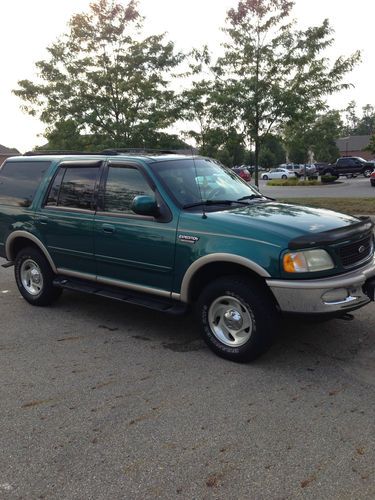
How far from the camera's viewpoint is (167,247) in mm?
4465

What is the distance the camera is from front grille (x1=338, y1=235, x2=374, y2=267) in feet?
13.3

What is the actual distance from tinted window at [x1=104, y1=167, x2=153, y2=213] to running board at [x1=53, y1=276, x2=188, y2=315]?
33.4 inches

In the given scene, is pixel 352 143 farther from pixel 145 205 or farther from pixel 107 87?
pixel 145 205

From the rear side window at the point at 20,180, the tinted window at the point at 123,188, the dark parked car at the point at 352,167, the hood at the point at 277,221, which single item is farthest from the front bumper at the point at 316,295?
the dark parked car at the point at 352,167

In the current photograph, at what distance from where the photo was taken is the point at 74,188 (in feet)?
17.8

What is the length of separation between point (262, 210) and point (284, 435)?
84.1 inches

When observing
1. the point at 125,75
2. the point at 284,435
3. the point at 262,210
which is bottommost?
the point at 284,435

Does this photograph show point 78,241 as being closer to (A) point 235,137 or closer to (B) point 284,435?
(B) point 284,435

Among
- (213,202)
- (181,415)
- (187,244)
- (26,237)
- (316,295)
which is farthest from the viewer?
(26,237)

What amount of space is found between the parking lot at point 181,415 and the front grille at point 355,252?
0.84m

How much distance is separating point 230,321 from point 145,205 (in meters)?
1.31

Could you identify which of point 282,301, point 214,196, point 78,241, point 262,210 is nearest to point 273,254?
point 282,301

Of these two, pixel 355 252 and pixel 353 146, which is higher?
pixel 353 146

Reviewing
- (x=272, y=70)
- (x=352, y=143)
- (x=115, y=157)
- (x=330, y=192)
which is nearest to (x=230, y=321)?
(x=115, y=157)
